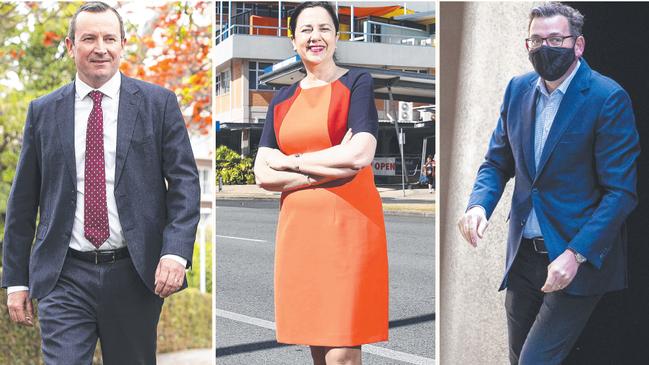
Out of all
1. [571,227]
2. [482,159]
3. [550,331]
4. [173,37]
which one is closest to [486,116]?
[482,159]

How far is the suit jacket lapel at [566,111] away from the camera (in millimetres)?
3217

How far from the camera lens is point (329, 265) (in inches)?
135

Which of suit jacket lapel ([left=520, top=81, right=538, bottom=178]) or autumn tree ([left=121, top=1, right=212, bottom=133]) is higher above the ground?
autumn tree ([left=121, top=1, right=212, bottom=133])

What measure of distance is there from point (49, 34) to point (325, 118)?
3.59 meters

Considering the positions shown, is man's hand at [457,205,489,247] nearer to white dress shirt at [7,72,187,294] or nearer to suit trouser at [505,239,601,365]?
suit trouser at [505,239,601,365]

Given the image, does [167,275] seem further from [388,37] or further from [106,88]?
[388,37]

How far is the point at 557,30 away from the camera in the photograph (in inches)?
130

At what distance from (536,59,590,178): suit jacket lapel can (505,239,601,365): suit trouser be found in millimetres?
365

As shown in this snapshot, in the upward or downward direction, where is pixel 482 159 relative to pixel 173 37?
downward

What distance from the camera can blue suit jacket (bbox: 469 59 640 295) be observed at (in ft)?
10.3

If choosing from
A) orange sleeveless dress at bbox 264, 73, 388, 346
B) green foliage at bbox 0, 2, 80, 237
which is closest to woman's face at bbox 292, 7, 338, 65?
orange sleeveless dress at bbox 264, 73, 388, 346

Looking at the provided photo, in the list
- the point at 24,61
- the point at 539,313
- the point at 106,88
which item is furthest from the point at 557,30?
the point at 24,61

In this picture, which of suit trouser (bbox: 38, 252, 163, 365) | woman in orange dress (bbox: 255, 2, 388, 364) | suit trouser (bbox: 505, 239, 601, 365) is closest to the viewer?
suit trouser (bbox: 38, 252, 163, 365)

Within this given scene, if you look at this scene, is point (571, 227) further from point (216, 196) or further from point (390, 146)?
point (216, 196)
